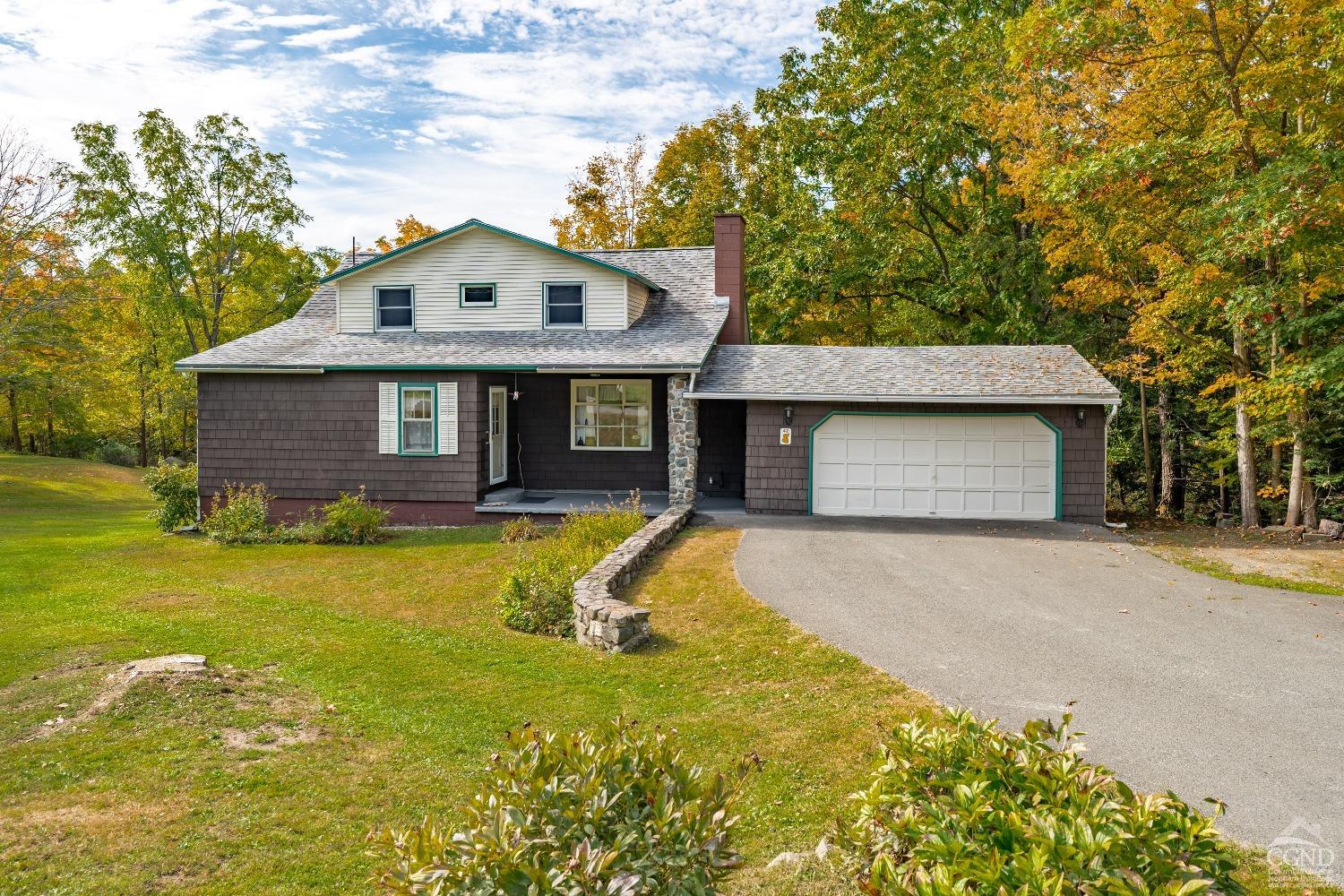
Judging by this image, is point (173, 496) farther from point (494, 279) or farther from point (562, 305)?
point (562, 305)

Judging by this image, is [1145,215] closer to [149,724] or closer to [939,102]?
[939,102]

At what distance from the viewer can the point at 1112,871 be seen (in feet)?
8.09

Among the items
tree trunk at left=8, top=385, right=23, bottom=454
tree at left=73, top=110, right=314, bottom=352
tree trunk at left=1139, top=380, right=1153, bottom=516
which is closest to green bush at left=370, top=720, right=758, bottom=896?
tree trunk at left=1139, top=380, right=1153, bottom=516

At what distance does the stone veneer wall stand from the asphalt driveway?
9.30 ft

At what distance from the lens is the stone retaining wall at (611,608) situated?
8.00 metres

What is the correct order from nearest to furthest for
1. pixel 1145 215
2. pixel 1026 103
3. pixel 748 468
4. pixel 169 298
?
pixel 748 468
pixel 1145 215
pixel 1026 103
pixel 169 298

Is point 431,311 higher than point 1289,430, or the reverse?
point 431,311

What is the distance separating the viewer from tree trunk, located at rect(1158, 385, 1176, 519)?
2228cm

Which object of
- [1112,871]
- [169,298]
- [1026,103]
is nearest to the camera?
[1112,871]

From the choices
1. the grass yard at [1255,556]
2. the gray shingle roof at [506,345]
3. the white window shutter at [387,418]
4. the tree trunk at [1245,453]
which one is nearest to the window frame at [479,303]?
the gray shingle roof at [506,345]

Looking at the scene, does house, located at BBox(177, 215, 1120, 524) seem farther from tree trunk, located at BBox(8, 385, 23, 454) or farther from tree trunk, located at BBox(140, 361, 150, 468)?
tree trunk, located at BBox(8, 385, 23, 454)

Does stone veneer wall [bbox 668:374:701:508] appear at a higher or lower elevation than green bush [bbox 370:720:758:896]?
higher

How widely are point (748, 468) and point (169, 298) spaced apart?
2167 centimetres

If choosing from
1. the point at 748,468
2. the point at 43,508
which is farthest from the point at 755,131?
the point at 43,508
